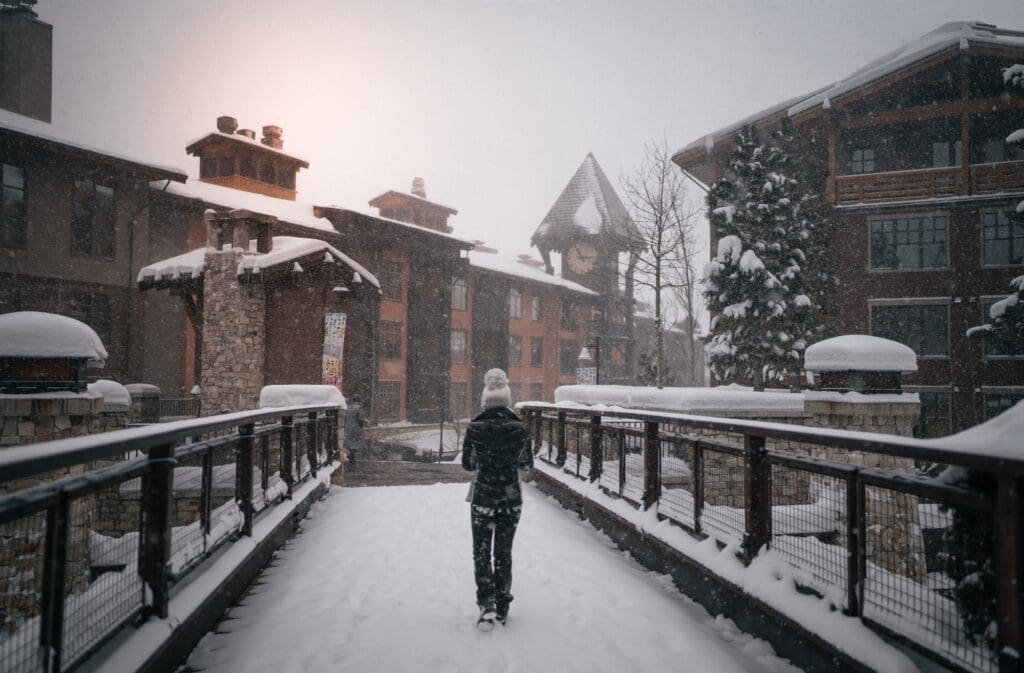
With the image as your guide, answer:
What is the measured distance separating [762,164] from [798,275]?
12.7 feet

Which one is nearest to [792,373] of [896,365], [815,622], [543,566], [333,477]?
[896,365]

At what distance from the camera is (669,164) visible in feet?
81.3

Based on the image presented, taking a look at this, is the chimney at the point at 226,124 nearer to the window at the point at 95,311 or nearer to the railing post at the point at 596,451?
the window at the point at 95,311

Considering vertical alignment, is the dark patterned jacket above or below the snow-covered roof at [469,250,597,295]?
below

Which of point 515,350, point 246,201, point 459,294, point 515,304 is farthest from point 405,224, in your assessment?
point 515,350

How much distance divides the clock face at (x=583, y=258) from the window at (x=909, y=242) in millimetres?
23211

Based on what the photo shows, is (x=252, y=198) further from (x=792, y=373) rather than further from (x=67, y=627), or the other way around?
(x=67, y=627)

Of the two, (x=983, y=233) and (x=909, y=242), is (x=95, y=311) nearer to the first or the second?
(x=909, y=242)

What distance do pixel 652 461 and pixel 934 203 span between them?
21125mm

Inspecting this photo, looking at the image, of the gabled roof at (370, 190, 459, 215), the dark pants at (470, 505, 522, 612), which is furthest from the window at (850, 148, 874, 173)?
the dark pants at (470, 505, 522, 612)

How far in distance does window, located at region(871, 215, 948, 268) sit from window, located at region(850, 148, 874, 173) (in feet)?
8.15

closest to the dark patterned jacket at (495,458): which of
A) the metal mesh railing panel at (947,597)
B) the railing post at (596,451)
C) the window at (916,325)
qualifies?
the metal mesh railing panel at (947,597)

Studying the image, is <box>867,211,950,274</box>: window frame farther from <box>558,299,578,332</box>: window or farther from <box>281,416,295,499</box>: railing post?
<box>558,299,578,332</box>: window

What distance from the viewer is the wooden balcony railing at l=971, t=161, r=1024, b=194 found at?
19.4 metres
